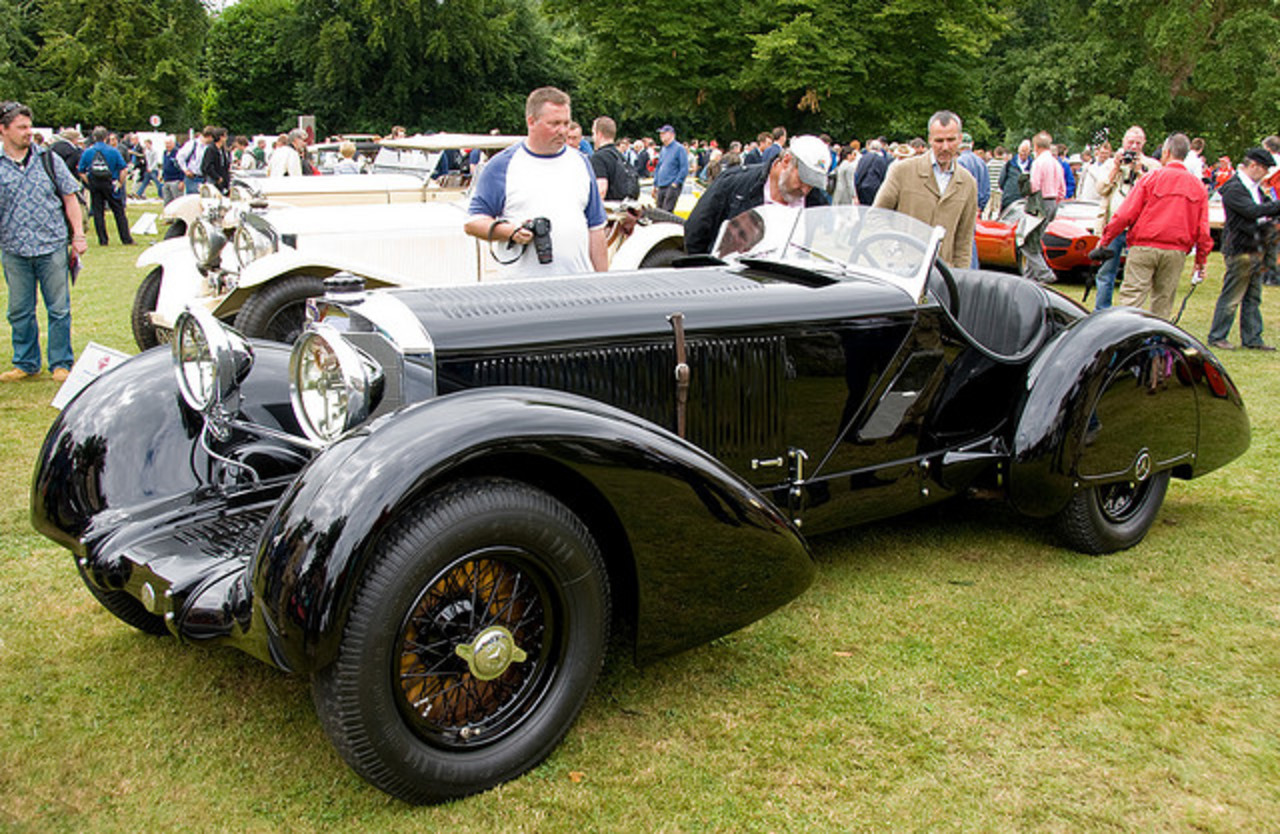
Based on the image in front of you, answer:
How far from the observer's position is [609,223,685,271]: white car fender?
884cm

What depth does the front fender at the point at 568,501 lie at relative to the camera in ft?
7.95

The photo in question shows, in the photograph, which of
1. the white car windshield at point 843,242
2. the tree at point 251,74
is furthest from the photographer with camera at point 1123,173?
the tree at point 251,74

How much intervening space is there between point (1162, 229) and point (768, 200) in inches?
187

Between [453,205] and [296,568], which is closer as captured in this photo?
[296,568]

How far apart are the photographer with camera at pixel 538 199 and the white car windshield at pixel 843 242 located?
0.82 meters

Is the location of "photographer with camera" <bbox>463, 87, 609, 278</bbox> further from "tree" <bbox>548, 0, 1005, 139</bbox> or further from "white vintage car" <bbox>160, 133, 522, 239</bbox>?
"tree" <bbox>548, 0, 1005, 139</bbox>

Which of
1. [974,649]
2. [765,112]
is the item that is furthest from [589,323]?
[765,112]

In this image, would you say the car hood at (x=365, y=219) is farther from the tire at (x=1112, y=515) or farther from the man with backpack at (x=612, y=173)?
the tire at (x=1112, y=515)

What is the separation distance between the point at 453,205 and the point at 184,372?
18.4 feet

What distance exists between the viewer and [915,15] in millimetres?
34750

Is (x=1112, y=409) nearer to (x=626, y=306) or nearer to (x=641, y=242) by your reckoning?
(x=626, y=306)

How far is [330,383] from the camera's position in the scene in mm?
3045

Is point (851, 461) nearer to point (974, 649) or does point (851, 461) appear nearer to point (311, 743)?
point (974, 649)

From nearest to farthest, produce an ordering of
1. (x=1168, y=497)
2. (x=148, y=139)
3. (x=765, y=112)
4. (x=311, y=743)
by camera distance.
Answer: (x=311, y=743) → (x=1168, y=497) → (x=148, y=139) → (x=765, y=112)
